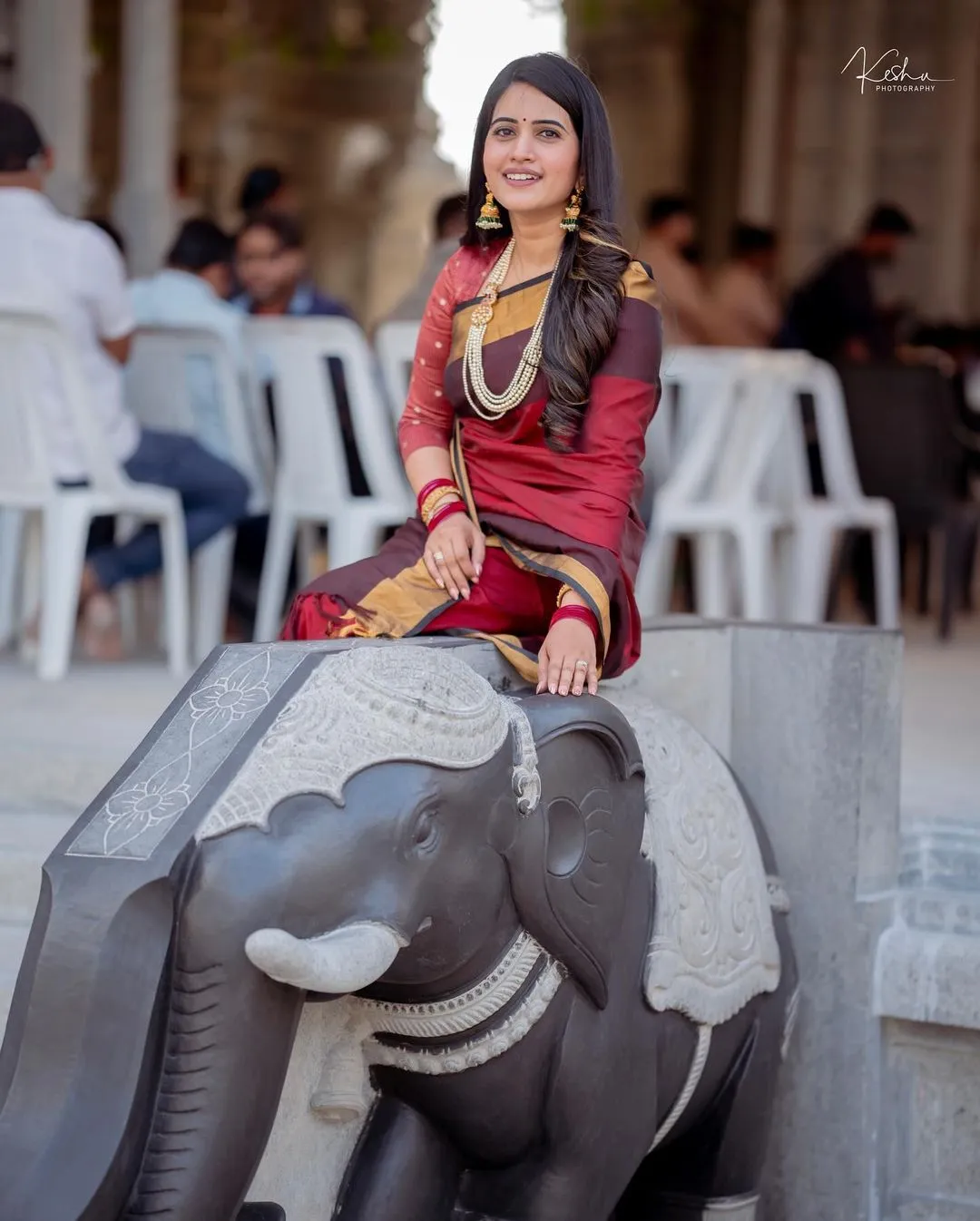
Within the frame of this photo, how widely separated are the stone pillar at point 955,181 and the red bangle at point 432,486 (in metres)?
10.1

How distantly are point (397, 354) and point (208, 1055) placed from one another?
3582mm

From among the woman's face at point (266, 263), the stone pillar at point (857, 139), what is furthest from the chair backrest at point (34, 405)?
the stone pillar at point (857, 139)

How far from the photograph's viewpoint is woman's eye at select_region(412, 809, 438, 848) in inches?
89.5

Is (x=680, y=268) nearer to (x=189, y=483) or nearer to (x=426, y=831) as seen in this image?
(x=189, y=483)

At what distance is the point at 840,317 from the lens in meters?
8.70

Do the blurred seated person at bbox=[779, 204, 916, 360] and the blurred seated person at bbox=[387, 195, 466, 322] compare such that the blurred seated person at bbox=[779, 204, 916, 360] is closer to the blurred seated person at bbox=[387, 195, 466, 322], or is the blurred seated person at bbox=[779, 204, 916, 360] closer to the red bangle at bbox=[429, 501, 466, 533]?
the blurred seated person at bbox=[387, 195, 466, 322]

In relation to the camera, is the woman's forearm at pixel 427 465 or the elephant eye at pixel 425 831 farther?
the woman's forearm at pixel 427 465

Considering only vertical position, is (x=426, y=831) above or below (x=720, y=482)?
above

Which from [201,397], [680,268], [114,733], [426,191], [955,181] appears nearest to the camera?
[114,733]

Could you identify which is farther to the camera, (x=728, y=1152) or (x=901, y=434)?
(x=901, y=434)

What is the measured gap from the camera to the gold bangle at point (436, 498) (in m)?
2.96

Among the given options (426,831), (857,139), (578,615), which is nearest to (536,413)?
(578,615)

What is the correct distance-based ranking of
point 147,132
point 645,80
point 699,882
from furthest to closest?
point 645,80, point 147,132, point 699,882

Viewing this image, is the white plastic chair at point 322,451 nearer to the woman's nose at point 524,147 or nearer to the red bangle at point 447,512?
the red bangle at point 447,512
